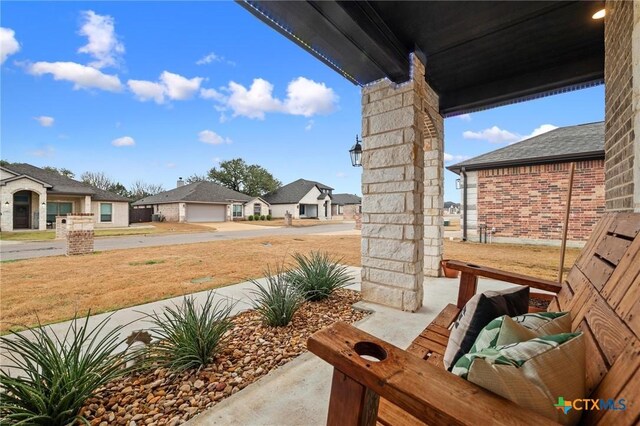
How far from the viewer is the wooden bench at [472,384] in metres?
0.65

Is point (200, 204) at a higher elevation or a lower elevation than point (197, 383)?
higher

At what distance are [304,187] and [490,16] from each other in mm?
31350

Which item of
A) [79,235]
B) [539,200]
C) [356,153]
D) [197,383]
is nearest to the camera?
[197,383]

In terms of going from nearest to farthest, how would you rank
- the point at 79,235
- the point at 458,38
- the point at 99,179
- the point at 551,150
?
the point at 458,38 → the point at 79,235 → the point at 551,150 → the point at 99,179

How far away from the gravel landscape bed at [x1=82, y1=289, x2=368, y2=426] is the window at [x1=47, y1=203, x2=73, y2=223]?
2353 cm

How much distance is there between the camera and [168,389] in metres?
1.74

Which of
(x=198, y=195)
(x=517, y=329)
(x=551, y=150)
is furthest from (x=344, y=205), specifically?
(x=517, y=329)

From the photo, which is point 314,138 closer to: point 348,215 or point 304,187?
point 304,187

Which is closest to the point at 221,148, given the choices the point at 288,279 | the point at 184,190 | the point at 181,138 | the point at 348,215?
the point at 181,138

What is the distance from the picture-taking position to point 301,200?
32.4m

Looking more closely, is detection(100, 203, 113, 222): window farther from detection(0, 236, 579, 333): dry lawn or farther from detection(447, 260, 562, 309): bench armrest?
detection(447, 260, 562, 309): bench armrest

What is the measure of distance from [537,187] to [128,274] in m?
12.1

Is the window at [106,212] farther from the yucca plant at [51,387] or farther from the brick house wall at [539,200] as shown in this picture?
the brick house wall at [539,200]

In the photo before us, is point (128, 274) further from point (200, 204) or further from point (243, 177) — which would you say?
point (243, 177)
